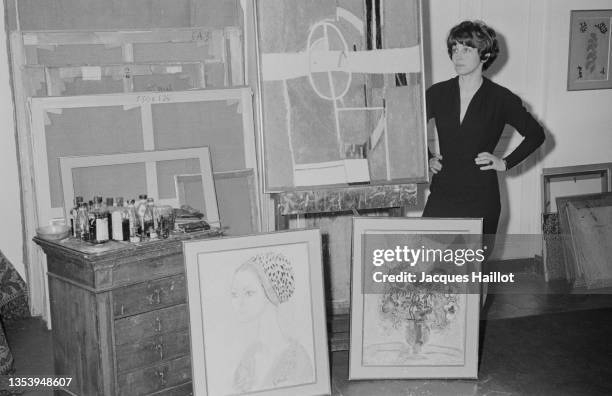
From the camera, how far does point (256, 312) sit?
301 cm

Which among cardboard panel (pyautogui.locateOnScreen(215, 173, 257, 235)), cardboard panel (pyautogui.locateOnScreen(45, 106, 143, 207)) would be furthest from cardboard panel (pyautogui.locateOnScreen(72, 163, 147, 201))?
cardboard panel (pyautogui.locateOnScreen(215, 173, 257, 235))

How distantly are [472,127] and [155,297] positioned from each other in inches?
64.5

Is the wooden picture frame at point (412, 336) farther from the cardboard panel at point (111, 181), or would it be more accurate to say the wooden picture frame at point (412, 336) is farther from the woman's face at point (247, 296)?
the cardboard panel at point (111, 181)

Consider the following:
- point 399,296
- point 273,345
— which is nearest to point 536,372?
point 399,296

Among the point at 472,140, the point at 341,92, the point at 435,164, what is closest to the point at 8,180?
the point at 341,92

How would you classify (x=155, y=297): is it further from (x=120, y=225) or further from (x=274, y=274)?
(x=274, y=274)

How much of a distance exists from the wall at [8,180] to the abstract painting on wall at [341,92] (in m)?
1.71

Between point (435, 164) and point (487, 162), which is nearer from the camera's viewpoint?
point (487, 162)

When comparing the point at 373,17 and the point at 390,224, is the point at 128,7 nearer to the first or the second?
the point at 373,17

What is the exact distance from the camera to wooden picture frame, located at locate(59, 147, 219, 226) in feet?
11.9

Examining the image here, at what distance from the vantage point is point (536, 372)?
3455 millimetres

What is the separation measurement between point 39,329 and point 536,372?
260 cm

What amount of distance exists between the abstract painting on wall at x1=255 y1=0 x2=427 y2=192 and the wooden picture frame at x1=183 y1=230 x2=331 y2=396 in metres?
0.35

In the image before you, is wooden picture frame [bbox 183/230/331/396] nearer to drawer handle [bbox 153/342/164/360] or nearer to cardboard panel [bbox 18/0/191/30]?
drawer handle [bbox 153/342/164/360]
